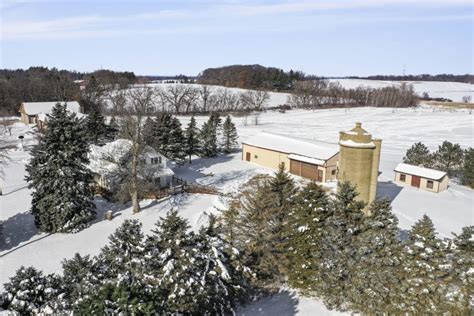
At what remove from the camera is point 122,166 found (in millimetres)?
29047

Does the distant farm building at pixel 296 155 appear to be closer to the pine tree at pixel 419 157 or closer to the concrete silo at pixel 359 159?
the pine tree at pixel 419 157

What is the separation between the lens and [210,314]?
612 inches

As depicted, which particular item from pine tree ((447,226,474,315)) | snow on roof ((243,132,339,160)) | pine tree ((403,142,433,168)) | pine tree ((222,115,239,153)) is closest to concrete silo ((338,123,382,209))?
pine tree ((447,226,474,315))

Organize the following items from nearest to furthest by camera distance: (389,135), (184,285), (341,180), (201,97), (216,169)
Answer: (184,285) → (341,180) → (216,169) → (389,135) → (201,97)

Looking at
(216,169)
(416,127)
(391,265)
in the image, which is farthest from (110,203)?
(416,127)

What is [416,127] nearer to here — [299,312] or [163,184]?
[163,184]

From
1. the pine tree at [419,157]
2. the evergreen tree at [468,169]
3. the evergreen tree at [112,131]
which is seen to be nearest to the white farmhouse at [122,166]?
A: the evergreen tree at [112,131]

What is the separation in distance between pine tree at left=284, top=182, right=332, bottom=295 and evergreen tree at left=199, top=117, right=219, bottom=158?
2898cm

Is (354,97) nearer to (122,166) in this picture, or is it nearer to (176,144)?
(176,144)

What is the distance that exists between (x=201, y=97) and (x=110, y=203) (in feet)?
271

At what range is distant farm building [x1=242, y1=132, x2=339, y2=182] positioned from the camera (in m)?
37.8

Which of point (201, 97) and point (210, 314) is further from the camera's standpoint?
point (201, 97)

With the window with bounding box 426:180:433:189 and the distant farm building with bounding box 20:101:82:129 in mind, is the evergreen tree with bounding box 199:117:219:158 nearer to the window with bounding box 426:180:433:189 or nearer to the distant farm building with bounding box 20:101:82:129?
the window with bounding box 426:180:433:189

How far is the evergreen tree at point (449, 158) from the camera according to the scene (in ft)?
134
